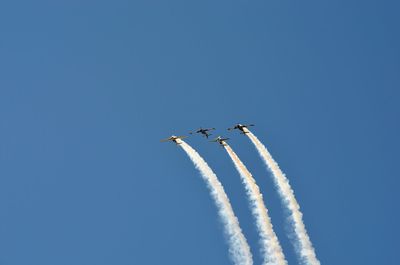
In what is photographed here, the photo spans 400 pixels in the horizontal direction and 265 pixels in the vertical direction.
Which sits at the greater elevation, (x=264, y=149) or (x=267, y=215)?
(x=264, y=149)

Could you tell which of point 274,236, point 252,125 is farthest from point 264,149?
point 274,236

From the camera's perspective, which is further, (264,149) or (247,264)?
(264,149)

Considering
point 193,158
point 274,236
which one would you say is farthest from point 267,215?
point 193,158

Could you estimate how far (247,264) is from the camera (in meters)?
151

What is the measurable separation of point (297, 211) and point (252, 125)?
15062 millimetres

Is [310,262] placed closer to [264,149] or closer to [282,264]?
[282,264]

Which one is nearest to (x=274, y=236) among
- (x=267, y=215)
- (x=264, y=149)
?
(x=267, y=215)

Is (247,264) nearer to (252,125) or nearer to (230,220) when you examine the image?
(230,220)

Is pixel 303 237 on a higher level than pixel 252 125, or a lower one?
lower

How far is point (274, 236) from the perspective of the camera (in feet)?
511

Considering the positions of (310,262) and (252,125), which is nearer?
(310,262)

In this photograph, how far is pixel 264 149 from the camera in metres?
165

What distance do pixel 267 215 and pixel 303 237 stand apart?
575 centimetres

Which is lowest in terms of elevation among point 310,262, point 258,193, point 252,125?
point 310,262
